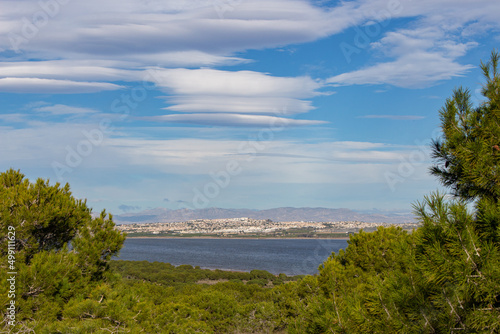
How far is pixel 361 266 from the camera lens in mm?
13555

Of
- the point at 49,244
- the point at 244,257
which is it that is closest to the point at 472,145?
the point at 49,244

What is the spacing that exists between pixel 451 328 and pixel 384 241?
9.30 metres

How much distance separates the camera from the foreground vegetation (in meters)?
4.08

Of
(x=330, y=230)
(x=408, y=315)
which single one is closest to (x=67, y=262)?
(x=408, y=315)

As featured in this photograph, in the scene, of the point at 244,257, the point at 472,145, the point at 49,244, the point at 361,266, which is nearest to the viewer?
the point at 472,145

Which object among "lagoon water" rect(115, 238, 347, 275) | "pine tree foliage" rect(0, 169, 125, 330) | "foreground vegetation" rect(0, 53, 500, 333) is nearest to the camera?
"foreground vegetation" rect(0, 53, 500, 333)

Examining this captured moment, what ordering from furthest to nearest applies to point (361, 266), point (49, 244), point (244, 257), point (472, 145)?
point (244, 257) → point (361, 266) → point (49, 244) → point (472, 145)

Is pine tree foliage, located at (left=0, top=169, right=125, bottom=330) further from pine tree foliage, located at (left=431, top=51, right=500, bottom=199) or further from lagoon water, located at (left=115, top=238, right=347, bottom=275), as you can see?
lagoon water, located at (left=115, top=238, right=347, bottom=275)

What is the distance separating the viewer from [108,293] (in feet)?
26.3

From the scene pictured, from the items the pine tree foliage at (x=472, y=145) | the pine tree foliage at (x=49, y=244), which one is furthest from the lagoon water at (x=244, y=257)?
the pine tree foliage at (x=472, y=145)

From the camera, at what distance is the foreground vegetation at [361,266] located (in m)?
4.08

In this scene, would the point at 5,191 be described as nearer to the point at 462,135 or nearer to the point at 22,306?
the point at 22,306

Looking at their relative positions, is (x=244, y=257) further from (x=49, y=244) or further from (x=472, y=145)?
(x=472, y=145)

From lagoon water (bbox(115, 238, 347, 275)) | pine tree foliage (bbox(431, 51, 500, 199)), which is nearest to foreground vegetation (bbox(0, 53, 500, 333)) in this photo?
pine tree foliage (bbox(431, 51, 500, 199))
